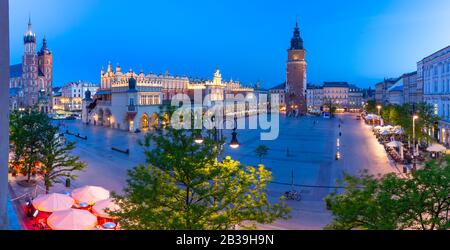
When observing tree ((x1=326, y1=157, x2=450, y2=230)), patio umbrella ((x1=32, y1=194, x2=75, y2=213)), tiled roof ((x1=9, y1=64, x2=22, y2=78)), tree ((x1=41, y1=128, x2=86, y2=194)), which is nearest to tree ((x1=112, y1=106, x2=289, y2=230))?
tree ((x1=326, y1=157, x2=450, y2=230))

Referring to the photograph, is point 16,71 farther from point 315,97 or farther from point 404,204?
point 404,204

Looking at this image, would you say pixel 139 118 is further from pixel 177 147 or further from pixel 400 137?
pixel 177 147

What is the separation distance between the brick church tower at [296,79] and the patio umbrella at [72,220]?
364 ft

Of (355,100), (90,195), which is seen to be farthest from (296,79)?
(90,195)

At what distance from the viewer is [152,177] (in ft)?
36.3

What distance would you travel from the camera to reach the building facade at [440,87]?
143 ft

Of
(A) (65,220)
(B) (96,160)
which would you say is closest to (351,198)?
(A) (65,220)

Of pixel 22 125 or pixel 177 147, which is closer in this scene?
pixel 177 147

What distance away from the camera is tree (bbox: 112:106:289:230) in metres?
10.1

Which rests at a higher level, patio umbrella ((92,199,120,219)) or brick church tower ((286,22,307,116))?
brick church tower ((286,22,307,116))

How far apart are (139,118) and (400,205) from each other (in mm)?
61484

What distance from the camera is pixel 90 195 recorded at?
798 inches

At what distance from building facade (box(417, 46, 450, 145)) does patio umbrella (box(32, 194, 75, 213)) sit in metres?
39.5

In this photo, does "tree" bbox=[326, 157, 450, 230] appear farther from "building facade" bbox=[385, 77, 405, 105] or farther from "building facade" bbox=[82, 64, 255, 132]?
"building facade" bbox=[385, 77, 405, 105]
